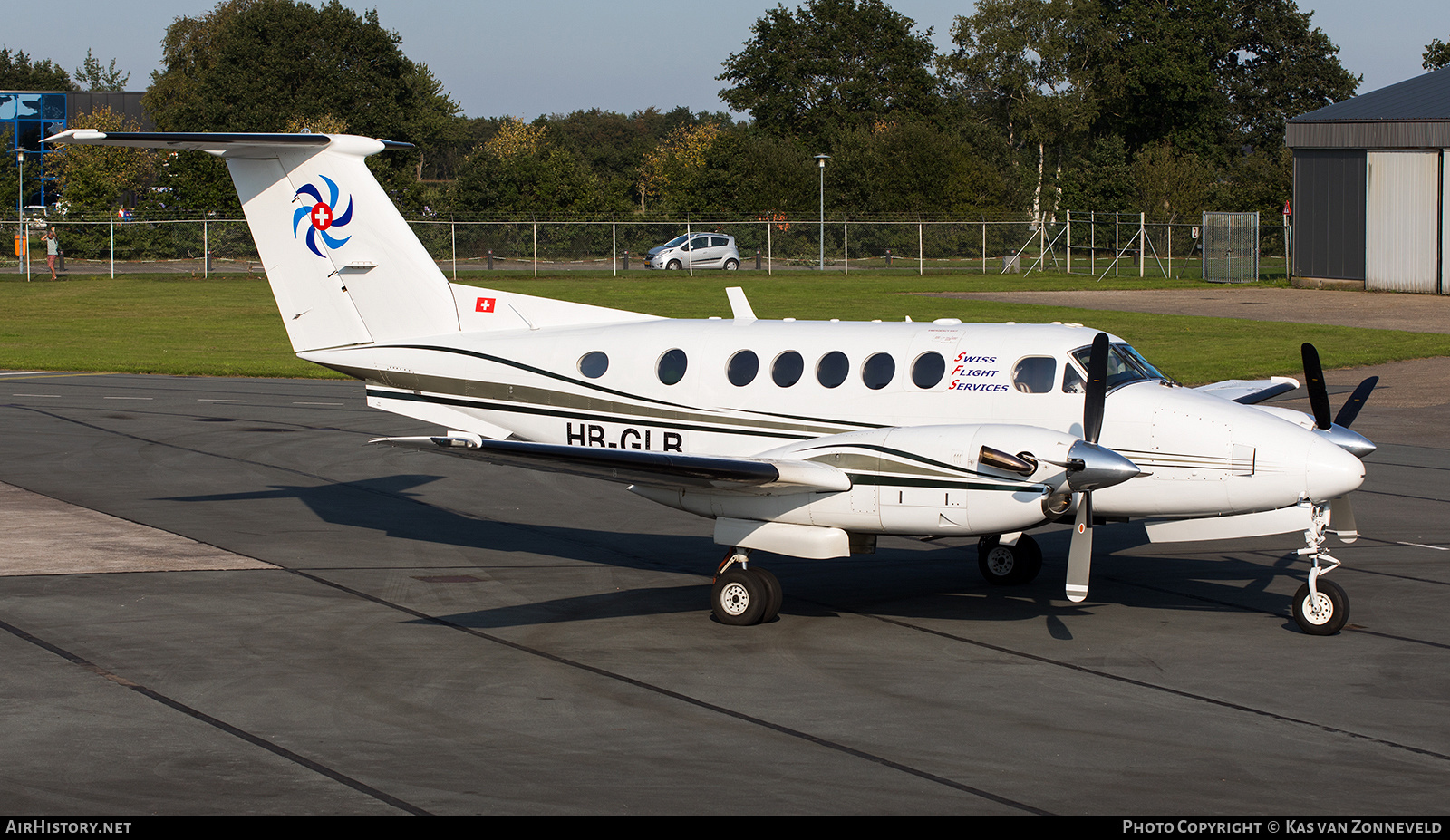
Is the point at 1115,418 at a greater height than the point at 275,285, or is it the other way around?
the point at 275,285

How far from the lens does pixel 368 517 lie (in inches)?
666

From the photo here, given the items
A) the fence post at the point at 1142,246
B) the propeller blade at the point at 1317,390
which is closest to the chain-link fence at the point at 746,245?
the fence post at the point at 1142,246

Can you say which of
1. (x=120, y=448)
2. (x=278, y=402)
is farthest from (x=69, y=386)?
(x=120, y=448)

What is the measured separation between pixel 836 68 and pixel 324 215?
88522mm

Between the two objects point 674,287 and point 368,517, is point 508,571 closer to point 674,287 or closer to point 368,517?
point 368,517

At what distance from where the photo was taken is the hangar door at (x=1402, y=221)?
49562 mm

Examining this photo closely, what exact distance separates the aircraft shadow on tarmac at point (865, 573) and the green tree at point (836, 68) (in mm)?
85638

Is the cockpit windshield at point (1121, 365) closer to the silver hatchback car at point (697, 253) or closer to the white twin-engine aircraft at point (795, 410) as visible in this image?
the white twin-engine aircraft at point (795, 410)

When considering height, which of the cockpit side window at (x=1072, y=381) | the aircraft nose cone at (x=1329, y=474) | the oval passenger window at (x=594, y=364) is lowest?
the aircraft nose cone at (x=1329, y=474)

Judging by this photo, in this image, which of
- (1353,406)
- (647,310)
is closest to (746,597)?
(1353,406)

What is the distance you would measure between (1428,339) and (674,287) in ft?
102

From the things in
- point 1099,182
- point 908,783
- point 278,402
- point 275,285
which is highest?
point 1099,182

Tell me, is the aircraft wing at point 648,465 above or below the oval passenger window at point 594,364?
below

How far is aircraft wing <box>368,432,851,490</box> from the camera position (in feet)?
36.4
